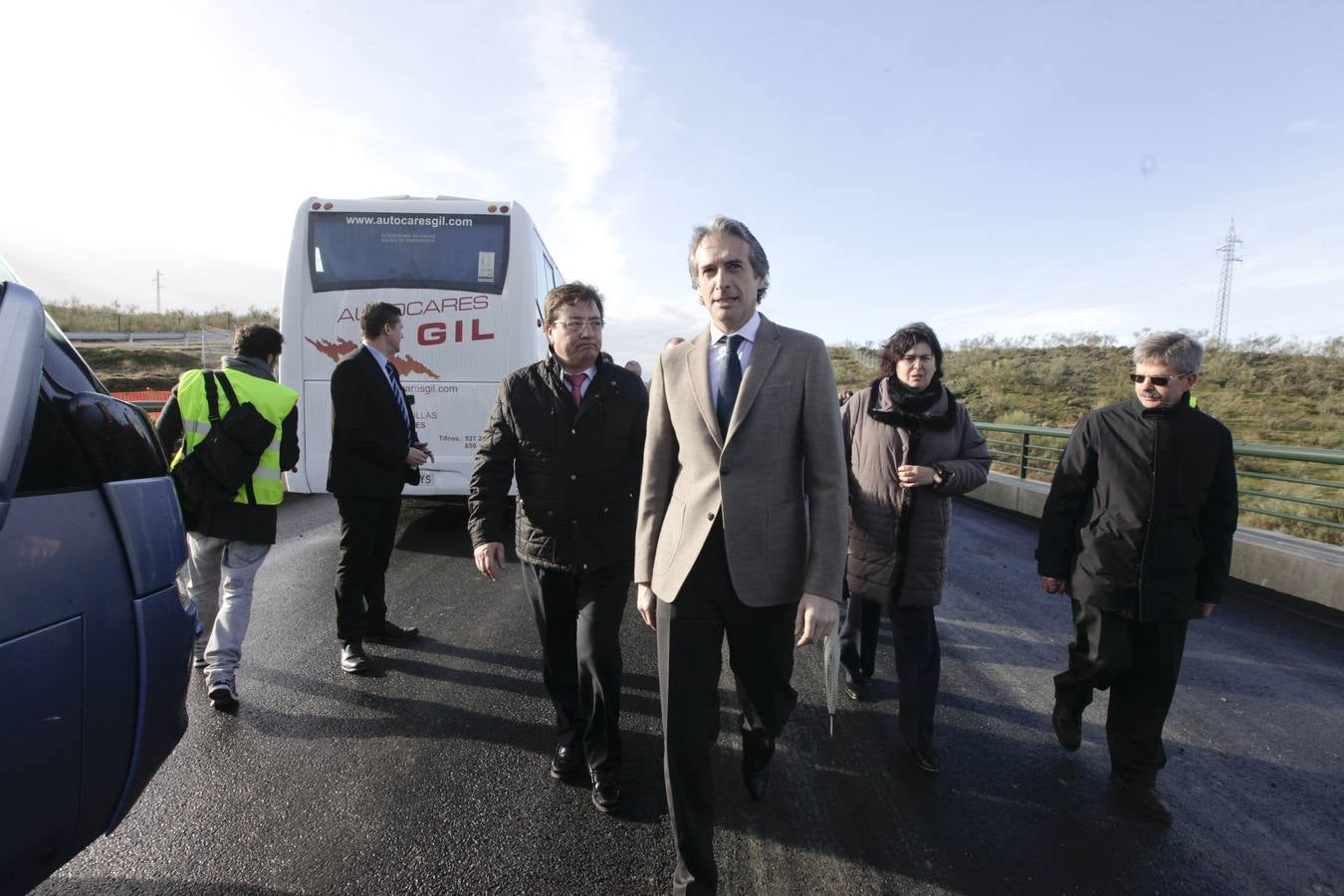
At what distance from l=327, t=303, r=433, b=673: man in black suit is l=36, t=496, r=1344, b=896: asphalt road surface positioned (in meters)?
0.43

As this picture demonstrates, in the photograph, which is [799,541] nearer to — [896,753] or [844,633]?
[896,753]

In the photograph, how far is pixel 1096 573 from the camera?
115 inches

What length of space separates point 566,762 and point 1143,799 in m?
2.44

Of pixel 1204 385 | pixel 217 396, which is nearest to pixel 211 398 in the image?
pixel 217 396

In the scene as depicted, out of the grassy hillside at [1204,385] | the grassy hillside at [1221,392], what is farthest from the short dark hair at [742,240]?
the grassy hillside at [1204,385]

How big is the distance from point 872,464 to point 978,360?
3365 cm

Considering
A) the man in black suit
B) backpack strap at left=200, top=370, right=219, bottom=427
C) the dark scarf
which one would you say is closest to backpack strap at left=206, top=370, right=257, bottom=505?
backpack strap at left=200, top=370, right=219, bottom=427

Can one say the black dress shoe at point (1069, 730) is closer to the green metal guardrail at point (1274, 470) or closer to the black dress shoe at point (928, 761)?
the black dress shoe at point (928, 761)

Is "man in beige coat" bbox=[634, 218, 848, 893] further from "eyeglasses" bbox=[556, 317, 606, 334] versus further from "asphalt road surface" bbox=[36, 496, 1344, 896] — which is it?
"eyeglasses" bbox=[556, 317, 606, 334]

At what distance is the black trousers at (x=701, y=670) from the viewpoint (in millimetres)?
2131

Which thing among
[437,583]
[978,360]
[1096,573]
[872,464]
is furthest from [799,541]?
[978,360]

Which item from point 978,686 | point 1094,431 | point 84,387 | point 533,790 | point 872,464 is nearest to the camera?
point 84,387

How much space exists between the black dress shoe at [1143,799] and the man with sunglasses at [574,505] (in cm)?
217

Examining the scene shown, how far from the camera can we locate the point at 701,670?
7.40ft
